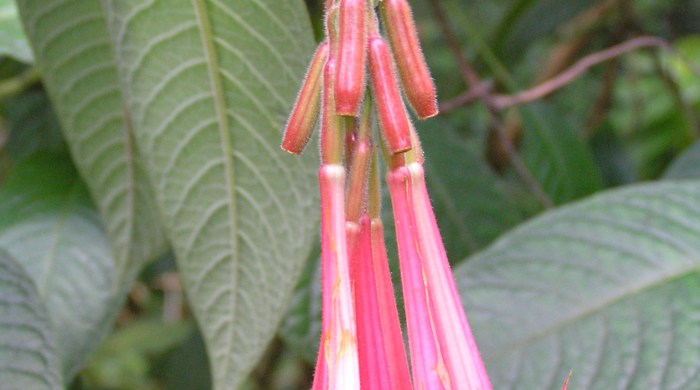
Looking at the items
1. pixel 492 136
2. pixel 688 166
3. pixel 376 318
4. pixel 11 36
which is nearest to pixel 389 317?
pixel 376 318

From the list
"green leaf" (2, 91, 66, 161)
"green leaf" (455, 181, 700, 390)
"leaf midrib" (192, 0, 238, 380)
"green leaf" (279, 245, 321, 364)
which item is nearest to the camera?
"leaf midrib" (192, 0, 238, 380)

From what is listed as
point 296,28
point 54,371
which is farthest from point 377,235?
point 54,371

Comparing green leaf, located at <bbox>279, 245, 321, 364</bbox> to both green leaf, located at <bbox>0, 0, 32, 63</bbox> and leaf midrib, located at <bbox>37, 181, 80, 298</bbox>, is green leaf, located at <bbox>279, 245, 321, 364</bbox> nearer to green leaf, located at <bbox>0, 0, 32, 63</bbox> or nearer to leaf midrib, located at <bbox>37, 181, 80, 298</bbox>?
leaf midrib, located at <bbox>37, 181, 80, 298</bbox>

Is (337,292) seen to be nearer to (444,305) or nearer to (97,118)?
(444,305)

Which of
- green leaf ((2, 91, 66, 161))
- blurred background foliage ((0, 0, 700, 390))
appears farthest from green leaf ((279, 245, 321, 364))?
green leaf ((2, 91, 66, 161))

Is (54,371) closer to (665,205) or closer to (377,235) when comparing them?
(377,235)

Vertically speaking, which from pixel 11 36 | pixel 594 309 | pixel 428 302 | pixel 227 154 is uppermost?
pixel 11 36
